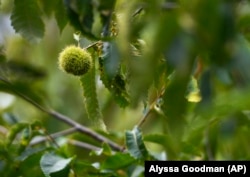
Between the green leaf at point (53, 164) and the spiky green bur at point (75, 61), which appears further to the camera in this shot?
the green leaf at point (53, 164)

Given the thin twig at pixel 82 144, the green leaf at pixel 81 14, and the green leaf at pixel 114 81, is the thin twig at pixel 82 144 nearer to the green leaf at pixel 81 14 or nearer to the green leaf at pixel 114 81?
the green leaf at pixel 114 81

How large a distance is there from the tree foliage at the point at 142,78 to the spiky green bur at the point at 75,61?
0.03 meters

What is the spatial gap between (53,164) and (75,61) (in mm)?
419

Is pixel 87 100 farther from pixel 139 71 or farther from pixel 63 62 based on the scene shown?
pixel 139 71

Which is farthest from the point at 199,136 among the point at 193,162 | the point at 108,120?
the point at 108,120

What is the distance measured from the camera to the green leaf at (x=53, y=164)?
6.88 feet

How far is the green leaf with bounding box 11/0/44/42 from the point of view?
175 centimetres

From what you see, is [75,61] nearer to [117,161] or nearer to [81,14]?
[117,161]

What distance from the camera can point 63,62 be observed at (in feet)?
6.40

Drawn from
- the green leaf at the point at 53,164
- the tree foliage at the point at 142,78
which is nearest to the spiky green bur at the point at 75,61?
the tree foliage at the point at 142,78

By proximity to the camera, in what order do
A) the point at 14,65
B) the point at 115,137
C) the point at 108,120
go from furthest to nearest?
the point at 108,120 → the point at 115,137 → the point at 14,65

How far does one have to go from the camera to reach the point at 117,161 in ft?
7.43

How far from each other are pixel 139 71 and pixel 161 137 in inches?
57.2

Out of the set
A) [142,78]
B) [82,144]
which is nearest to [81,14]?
[142,78]
